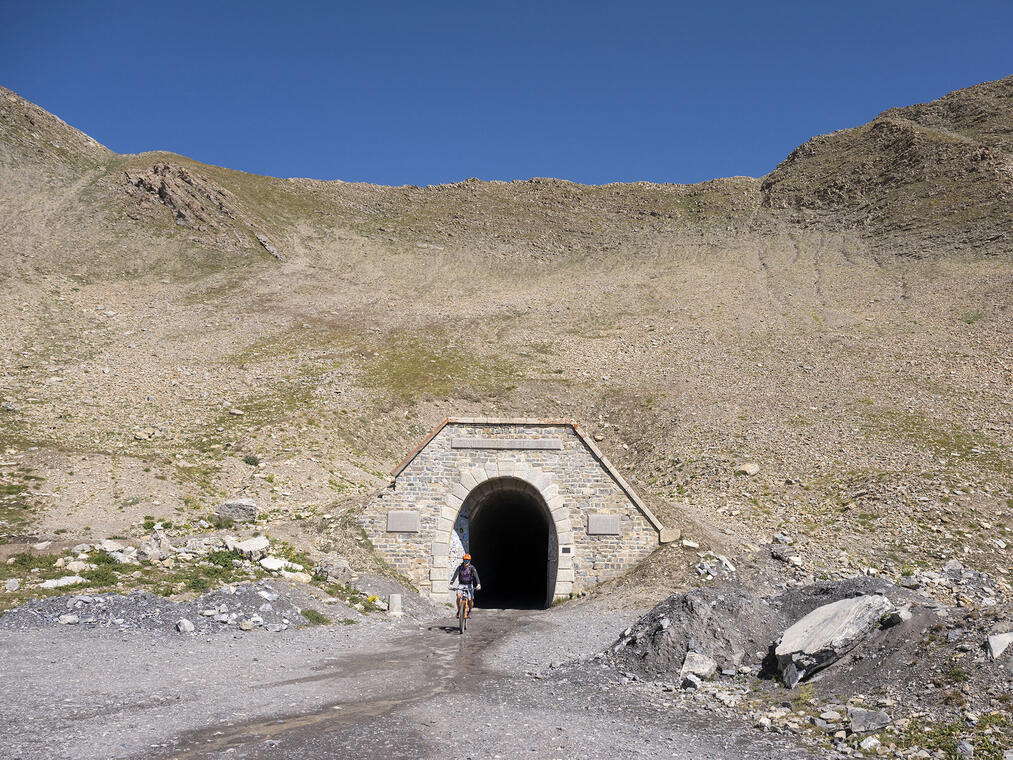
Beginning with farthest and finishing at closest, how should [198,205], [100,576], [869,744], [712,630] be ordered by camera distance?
[198,205] < [100,576] < [712,630] < [869,744]

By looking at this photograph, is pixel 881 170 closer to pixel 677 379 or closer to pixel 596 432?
pixel 677 379

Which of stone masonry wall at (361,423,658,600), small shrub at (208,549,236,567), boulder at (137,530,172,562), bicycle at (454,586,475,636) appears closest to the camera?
bicycle at (454,586,475,636)

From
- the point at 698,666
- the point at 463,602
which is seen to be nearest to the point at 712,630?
the point at 698,666

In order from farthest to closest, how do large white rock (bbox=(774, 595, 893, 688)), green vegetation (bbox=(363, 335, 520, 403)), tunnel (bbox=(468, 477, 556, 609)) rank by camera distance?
green vegetation (bbox=(363, 335, 520, 403)), tunnel (bbox=(468, 477, 556, 609)), large white rock (bbox=(774, 595, 893, 688))

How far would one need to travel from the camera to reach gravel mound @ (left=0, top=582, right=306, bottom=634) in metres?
13.3

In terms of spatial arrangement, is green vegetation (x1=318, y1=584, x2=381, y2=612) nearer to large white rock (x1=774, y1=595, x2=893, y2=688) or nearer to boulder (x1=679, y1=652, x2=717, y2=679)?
boulder (x1=679, y1=652, x2=717, y2=679)

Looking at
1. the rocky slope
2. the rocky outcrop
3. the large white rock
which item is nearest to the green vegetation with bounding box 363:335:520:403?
the rocky slope

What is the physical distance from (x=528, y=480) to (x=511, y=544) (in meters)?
9.61

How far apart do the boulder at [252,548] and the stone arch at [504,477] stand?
4.78m

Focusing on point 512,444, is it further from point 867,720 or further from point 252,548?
point 867,720

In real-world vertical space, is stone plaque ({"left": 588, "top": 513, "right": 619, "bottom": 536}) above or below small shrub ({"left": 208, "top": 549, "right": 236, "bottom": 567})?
above

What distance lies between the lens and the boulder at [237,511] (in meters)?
21.6

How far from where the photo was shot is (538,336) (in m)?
49.0

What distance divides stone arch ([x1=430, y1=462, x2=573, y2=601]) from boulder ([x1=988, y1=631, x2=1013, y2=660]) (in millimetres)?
12331
